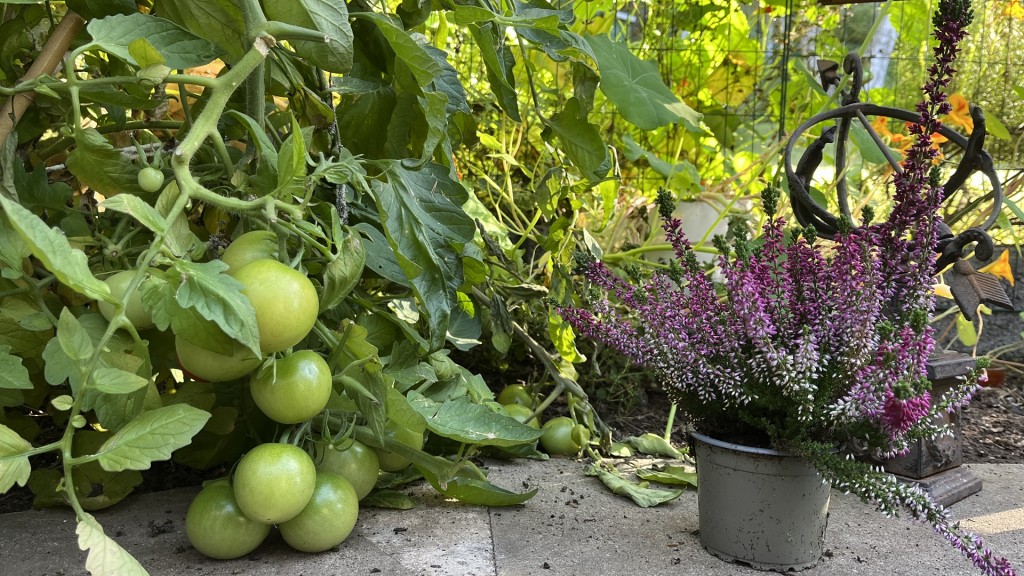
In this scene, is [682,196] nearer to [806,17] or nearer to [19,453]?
[806,17]

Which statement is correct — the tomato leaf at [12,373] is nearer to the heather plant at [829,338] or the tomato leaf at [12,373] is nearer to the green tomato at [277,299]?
the green tomato at [277,299]

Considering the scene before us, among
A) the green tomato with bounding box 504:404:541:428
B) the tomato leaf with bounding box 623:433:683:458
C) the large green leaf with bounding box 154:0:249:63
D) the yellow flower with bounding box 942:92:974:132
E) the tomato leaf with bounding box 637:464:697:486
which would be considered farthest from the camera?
the yellow flower with bounding box 942:92:974:132

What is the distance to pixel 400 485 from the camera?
145cm

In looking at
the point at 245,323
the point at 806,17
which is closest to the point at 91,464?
the point at 245,323

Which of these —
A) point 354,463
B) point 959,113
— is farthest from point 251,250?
point 959,113

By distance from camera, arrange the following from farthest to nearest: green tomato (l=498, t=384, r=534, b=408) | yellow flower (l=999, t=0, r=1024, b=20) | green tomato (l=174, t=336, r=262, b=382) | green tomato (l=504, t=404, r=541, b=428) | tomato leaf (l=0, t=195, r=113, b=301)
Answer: yellow flower (l=999, t=0, r=1024, b=20) → green tomato (l=498, t=384, r=534, b=408) → green tomato (l=504, t=404, r=541, b=428) → green tomato (l=174, t=336, r=262, b=382) → tomato leaf (l=0, t=195, r=113, b=301)

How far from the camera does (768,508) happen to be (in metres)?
1.14

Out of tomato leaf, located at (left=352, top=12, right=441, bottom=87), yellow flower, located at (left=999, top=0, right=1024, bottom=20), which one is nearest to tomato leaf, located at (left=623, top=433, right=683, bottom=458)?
tomato leaf, located at (left=352, top=12, right=441, bottom=87)

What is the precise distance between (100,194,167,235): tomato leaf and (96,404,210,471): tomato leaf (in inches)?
7.2

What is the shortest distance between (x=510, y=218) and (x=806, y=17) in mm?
1595

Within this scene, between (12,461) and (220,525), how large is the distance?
0.32 metres

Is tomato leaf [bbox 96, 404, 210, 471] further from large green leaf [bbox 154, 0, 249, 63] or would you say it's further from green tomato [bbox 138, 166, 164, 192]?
large green leaf [bbox 154, 0, 249, 63]

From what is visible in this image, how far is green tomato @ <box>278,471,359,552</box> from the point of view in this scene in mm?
1074

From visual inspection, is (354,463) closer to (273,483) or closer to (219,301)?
(273,483)
